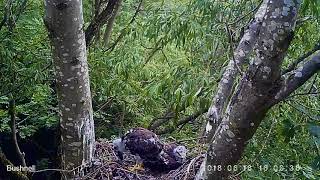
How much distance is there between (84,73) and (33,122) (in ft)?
6.60

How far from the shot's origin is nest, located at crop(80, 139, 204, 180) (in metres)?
1.81

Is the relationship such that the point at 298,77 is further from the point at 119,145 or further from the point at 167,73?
the point at 167,73

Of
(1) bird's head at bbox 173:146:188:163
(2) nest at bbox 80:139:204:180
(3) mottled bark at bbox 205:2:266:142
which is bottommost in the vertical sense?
(2) nest at bbox 80:139:204:180

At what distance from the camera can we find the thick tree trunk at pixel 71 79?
1650 mm

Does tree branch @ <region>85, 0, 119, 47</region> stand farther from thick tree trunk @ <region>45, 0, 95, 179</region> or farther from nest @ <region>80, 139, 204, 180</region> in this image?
nest @ <region>80, 139, 204, 180</region>

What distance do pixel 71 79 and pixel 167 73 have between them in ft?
2.27

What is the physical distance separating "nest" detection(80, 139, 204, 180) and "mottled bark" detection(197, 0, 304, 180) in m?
0.51

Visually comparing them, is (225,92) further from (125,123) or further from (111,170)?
(125,123)

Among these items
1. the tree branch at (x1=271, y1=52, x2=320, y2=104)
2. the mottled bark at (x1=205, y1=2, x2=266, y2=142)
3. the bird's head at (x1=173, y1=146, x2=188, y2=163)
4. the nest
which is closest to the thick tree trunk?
the nest

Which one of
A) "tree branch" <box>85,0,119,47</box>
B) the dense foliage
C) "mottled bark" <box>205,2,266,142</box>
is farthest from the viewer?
"tree branch" <box>85,0,119,47</box>

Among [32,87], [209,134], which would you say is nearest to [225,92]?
[209,134]

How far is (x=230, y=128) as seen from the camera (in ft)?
4.08

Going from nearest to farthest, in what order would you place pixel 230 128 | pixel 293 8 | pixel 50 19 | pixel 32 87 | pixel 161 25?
pixel 293 8 < pixel 230 128 < pixel 50 19 < pixel 161 25 < pixel 32 87

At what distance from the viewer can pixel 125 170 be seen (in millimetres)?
1858
